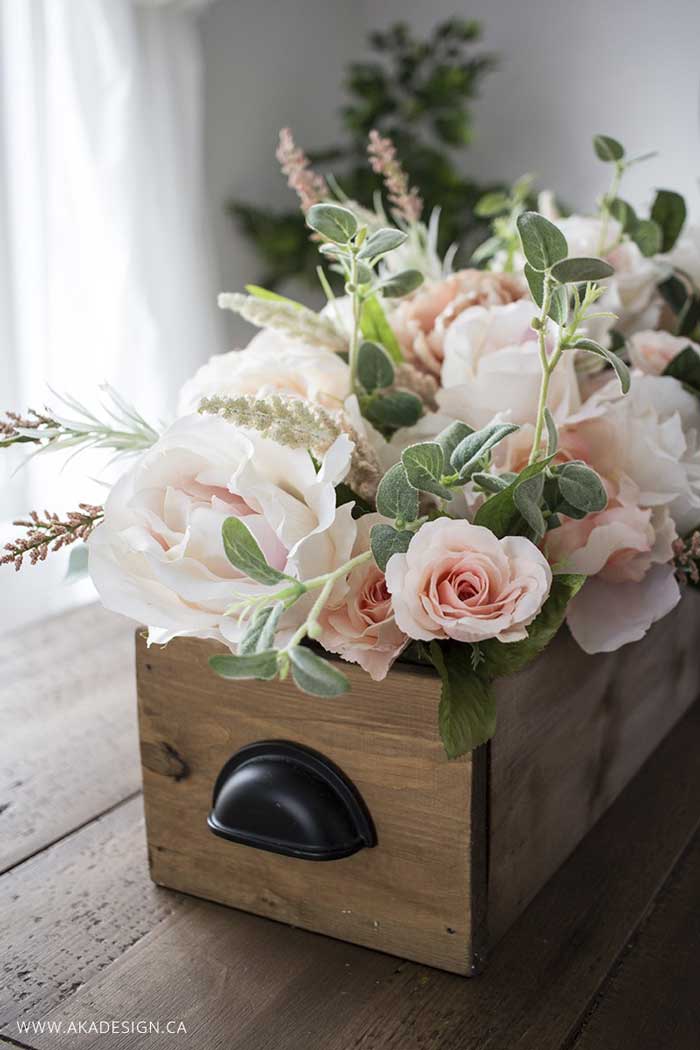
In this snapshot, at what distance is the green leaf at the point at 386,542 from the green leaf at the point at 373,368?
0.66ft

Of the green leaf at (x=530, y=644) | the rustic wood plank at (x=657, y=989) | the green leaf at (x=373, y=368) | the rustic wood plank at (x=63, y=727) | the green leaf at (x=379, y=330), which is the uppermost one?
the green leaf at (x=379, y=330)

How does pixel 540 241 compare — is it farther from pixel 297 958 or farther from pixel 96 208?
pixel 96 208

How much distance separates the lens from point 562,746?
73 cm

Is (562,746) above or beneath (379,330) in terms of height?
beneath

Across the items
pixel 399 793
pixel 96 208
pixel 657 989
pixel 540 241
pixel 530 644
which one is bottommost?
pixel 657 989

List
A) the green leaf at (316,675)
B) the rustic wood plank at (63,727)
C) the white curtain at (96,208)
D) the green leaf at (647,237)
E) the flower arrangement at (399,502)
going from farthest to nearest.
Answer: the white curtain at (96,208) < the green leaf at (647,237) < the rustic wood plank at (63,727) < the flower arrangement at (399,502) < the green leaf at (316,675)

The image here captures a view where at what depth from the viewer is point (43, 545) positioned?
0.58 meters

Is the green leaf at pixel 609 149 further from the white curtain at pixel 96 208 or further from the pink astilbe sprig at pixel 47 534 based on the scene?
the white curtain at pixel 96 208

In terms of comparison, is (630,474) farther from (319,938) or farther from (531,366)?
(319,938)

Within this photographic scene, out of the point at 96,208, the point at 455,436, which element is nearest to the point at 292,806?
the point at 455,436

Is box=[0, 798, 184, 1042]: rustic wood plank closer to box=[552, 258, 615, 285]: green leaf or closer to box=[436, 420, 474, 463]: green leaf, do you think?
box=[436, 420, 474, 463]: green leaf

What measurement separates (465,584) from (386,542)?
5 centimetres

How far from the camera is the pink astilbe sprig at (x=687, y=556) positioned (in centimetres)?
68

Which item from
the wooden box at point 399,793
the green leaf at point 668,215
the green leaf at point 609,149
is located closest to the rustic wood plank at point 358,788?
the wooden box at point 399,793
